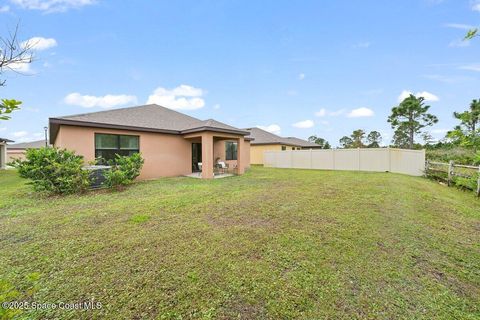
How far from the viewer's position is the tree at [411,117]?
1003 inches

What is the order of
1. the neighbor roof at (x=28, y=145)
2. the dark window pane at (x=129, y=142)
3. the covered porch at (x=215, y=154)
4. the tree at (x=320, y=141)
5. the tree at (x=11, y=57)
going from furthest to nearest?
the tree at (x=320, y=141)
the neighbor roof at (x=28, y=145)
the covered porch at (x=215, y=154)
the dark window pane at (x=129, y=142)
the tree at (x=11, y=57)

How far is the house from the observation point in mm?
9734

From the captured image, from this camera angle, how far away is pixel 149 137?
11906mm

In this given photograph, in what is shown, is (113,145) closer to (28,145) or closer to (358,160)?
(358,160)

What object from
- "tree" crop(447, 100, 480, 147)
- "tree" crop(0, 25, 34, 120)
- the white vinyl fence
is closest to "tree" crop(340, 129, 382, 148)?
the white vinyl fence

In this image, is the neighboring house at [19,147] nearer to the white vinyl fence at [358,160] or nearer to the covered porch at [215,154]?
the covered porch at [215,154]

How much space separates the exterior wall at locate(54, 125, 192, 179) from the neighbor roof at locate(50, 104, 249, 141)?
37 centimetres

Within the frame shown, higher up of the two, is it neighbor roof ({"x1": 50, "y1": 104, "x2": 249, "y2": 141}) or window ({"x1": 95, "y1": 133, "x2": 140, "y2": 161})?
neighbor roof ({"x1": 50, "y1": 104, "x2": 249, "y2": 141})

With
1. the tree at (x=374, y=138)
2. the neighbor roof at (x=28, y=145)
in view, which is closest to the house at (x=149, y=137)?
the neighbor roof at (x=28, y=145)

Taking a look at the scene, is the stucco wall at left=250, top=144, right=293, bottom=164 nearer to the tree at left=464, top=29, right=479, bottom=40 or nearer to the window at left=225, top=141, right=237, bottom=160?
the window at left=225, top=141, right=237, bottom=160

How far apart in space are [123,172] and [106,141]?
2752mm

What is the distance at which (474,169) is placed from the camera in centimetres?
987

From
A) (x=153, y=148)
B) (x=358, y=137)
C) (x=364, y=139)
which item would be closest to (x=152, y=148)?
(x=153, y=148)

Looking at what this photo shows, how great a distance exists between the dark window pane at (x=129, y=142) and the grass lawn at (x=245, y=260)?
17.2 ft
